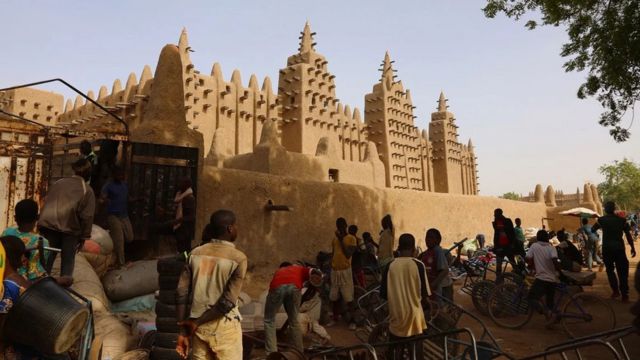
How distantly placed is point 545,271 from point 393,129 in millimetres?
28131

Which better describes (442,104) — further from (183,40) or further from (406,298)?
(406,298)

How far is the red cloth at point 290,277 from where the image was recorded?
5531mm

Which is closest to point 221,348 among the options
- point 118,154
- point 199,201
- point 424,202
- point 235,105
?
point 118,154

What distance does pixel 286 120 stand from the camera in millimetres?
28172

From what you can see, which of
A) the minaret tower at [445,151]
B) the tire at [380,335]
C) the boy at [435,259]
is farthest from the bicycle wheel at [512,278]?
the minaret tower at [445,151]

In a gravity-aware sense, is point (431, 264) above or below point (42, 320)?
above

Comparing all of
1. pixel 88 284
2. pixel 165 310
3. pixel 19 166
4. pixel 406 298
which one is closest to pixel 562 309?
pixel 406 298

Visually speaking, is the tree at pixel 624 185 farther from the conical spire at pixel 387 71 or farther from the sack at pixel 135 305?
the sack at pixel 135 305

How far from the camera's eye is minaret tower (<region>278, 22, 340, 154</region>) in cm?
2784

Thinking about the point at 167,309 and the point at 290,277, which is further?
the point at 290,277

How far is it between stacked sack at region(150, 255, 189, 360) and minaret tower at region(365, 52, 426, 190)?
97.7 ft

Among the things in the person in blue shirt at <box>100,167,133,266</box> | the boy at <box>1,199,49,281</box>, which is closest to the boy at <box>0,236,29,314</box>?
the boy at <box>1,199,49,281</box>

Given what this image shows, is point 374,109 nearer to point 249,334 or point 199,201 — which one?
point 199,201

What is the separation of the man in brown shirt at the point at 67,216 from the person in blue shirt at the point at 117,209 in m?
1.84
